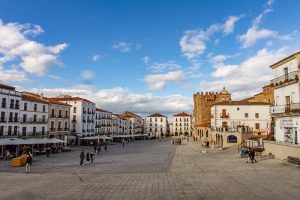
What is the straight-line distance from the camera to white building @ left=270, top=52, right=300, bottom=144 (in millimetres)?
29641

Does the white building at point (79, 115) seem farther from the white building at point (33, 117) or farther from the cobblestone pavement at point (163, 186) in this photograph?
the cobblestone pavement at point (163, 186)

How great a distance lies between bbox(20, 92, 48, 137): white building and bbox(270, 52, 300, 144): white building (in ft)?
136

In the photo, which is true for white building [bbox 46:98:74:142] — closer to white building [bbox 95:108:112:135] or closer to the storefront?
white building [bbox 95:108:112:135]

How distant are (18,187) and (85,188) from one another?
168 inches

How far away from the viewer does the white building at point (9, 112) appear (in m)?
47.3

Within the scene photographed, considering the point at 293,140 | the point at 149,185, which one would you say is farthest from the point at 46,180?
the point at 293,140

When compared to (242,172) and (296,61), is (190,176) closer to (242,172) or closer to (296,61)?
(242,172)

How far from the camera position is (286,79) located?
31625mm

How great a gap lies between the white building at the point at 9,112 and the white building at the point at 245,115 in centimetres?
3679

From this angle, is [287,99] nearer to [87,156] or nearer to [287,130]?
[287,130]

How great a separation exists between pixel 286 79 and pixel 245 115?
26599 mm

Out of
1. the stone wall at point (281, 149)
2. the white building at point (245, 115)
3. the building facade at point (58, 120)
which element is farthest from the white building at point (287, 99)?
the building facade at point (58, 120)

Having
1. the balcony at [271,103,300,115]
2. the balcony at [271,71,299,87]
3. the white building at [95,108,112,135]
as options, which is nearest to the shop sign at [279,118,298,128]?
the balcony at [271,103,300,115]

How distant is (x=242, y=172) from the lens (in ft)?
76.8
